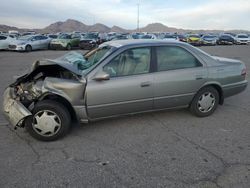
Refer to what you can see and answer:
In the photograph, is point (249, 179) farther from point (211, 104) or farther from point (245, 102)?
point (245, 102)

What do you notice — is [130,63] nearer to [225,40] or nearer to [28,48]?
[28,48]

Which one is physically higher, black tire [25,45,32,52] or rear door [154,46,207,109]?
black tire [25,45,32,52]

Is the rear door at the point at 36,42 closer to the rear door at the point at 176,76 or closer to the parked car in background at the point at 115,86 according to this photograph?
the parked car in background at the point at 115,86

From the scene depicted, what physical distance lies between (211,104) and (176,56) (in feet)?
4.06

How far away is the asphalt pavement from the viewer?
2746mm

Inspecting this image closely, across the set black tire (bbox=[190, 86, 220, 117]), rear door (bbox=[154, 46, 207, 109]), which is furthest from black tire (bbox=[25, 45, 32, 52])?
black tire (bbox=[190, 86, 220, 117])

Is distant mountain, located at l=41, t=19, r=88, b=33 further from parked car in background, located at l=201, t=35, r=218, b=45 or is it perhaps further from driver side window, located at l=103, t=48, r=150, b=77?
driver side window, located at l=103, t=48, r=150, b=77

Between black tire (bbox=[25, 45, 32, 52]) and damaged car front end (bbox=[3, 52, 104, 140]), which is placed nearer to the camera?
damaged car front end (bbox=[3, 52, 104, 140])

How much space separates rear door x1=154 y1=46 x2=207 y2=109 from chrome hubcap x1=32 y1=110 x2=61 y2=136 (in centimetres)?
179

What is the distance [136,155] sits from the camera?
3.29 metres

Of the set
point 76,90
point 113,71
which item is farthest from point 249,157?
point 76,90

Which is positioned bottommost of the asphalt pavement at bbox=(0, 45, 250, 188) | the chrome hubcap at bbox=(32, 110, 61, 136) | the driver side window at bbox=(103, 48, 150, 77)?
the asphalt pavement at bbox=(0, 45, 250, 188)

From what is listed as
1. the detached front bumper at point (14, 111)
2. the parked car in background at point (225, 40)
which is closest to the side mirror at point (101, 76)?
the detached front bumper at point (14, 111)

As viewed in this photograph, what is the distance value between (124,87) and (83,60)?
1183mm
